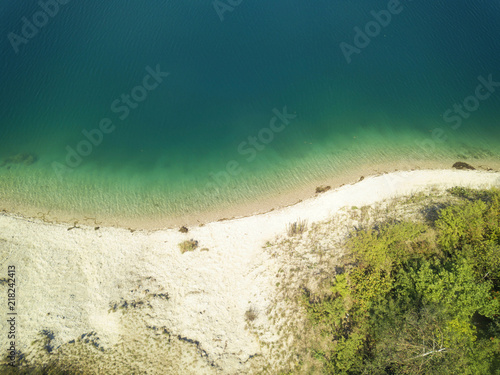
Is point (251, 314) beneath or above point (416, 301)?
above

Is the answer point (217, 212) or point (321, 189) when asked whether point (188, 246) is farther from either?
point (321, 189)

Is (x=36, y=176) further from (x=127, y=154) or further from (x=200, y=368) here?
(x=200, y=368)

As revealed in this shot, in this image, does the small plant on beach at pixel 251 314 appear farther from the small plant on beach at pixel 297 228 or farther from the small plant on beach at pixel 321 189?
the small plant on beach at pixel 321 189

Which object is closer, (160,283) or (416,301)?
(416,301)

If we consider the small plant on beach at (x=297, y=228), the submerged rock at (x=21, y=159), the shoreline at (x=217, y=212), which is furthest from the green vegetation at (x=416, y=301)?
the submerged rock at (x=21, y=159)

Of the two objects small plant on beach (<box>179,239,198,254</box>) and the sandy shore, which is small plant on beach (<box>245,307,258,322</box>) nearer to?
the sandy shore

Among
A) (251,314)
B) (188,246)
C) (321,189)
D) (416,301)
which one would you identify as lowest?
(416,301)

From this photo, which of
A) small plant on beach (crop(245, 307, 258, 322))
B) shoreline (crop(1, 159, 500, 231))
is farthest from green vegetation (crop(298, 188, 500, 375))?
shoreline (crop(1, 159, 500, 231))

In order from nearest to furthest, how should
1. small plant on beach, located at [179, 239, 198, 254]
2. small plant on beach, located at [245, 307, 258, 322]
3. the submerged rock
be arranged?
small plant on beach, located at [245, 307, 258, 322]
small plant on beach, located at [179, 239, 198, 254]
the submerged rock

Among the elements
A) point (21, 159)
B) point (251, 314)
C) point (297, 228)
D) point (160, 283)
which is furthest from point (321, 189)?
point (21, 159)
